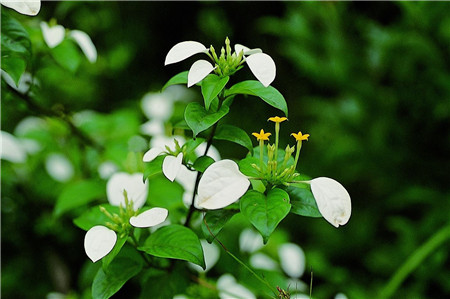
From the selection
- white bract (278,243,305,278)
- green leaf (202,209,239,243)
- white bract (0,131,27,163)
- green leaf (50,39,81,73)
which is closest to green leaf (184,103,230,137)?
green leaf (202,209,239,243)

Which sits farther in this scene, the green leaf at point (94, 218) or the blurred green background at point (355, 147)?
the blurred green background at point (355, 147)

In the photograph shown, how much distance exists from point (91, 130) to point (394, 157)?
82 cm

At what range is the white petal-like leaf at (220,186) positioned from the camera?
1.80 ft

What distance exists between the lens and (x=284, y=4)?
78.2 inches

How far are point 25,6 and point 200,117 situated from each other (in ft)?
0.90

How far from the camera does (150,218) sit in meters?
0.62

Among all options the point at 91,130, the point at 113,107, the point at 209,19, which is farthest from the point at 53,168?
the point at 209,19

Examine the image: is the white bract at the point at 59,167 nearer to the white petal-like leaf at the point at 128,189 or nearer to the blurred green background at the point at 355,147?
the blurred green background at the point at 355,147

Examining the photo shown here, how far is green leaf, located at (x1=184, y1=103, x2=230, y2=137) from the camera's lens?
573mm

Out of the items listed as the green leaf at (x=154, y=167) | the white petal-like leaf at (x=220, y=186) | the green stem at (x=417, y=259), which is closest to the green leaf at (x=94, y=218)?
the green leaf at (x=154, y=167)

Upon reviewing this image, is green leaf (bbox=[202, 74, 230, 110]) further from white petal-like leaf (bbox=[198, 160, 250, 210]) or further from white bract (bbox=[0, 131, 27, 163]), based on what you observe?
white bract (bbox=[0, 131, 27, 163])

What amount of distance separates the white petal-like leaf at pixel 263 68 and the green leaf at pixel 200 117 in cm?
6

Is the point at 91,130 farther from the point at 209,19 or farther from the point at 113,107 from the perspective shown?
the point at 209,19

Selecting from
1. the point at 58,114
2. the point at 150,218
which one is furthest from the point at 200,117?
the point at 58,114
